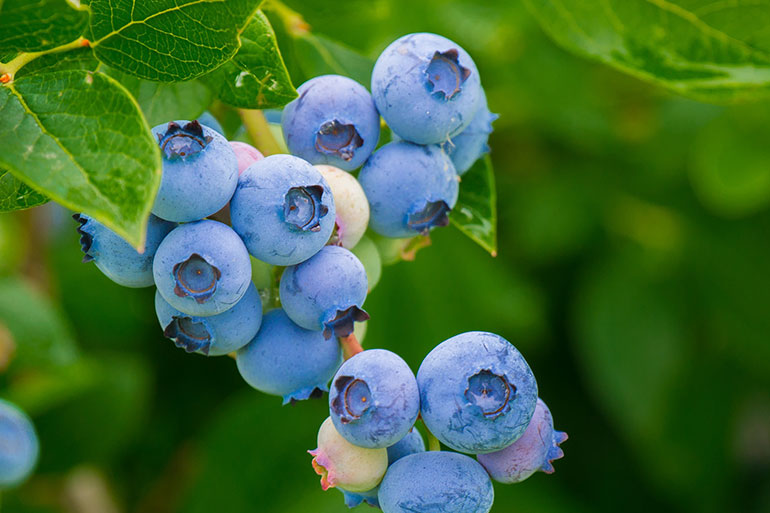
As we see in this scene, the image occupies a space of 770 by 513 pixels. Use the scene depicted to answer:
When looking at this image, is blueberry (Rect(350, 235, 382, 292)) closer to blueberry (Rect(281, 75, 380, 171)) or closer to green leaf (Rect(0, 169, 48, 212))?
blueberry (Rect(281, 75, 380, 171))

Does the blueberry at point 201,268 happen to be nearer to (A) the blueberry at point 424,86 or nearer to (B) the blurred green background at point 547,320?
(A) the blueberry at point 424,86

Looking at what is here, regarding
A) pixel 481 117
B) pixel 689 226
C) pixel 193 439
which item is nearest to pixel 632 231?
pixel 689 226

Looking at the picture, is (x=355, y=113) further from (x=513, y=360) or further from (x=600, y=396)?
(x=600, y=396)

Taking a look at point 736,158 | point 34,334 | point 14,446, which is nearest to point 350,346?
point 14,446

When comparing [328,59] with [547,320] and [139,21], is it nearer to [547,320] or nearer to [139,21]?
[139,21]

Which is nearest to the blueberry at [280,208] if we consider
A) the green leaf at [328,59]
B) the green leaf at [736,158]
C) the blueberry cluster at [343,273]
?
the blueberry cluster at [343,273]
